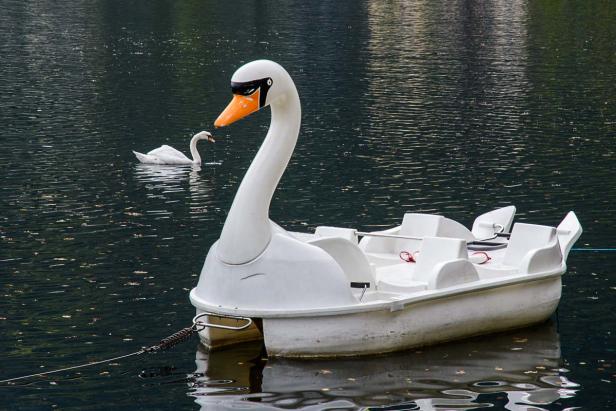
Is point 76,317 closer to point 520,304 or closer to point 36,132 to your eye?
point 520,304

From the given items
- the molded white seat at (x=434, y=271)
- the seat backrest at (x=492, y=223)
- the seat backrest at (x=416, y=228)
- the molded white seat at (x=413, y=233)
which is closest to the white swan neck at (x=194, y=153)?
the seat backrest at (x=492, y=223)

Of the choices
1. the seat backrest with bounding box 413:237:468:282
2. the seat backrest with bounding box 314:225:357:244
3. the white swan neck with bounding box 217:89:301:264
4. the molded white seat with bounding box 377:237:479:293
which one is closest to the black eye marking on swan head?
the white swan neck with bounding box 217:89:301:264

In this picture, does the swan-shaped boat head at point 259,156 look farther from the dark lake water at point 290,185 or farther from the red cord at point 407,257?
the red cord at point 407,257

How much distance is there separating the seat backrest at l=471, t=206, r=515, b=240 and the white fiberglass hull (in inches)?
101

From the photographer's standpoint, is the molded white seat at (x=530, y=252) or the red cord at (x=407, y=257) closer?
the molded white seat at (x=530, y=252)

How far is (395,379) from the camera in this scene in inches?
616

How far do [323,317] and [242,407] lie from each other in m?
1.69

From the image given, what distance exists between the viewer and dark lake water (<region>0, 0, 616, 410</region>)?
51.5ft

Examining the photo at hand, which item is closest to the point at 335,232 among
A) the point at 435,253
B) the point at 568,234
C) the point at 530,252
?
the point at 435,253

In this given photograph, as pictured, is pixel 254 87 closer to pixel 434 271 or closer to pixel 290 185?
pixel 434 271

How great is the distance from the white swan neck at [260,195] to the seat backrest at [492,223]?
194 inches

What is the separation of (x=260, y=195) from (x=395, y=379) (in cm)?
290

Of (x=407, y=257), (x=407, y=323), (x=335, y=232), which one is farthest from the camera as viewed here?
(x=407, y=257)

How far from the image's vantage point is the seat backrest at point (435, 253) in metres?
17.2
